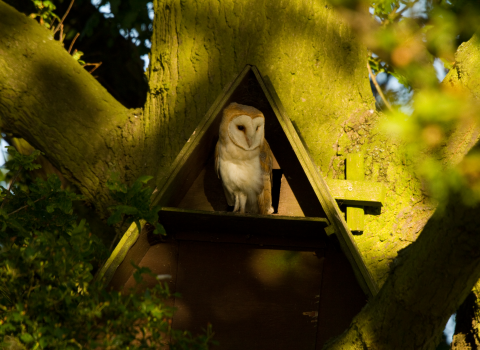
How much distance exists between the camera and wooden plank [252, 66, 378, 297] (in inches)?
73.4

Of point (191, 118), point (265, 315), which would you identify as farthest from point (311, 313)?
point (191, 118)

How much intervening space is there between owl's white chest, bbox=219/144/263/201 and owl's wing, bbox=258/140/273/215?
17 millimetres

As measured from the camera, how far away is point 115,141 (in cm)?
280

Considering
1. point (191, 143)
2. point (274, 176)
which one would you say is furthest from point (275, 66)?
point (191, 143)

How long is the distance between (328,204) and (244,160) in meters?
0.53

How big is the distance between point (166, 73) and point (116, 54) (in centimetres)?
181

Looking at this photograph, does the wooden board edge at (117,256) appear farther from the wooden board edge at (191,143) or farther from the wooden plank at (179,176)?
the wooden board edge at (191,143)

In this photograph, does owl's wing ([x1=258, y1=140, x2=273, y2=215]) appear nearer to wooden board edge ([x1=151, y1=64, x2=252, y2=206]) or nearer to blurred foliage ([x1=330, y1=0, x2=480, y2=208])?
wooden board edge ([x1=151, y1=64, x2=252, y2=206])

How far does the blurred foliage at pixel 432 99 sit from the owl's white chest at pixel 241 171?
0.59 meters

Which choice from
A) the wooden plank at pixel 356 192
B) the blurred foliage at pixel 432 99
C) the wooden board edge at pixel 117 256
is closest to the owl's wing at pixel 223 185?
the wooden plank at pixel 356 192

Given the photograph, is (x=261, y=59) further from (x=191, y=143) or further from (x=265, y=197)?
(x=191, y=143)

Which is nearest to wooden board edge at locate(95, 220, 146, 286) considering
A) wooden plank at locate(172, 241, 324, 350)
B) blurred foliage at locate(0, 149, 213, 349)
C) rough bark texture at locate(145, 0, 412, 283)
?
blurred foliage at locate(0, 149, 213, 349)

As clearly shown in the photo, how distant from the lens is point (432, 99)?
154cm

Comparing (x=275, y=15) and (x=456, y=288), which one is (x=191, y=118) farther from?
(x=456, y=288)
